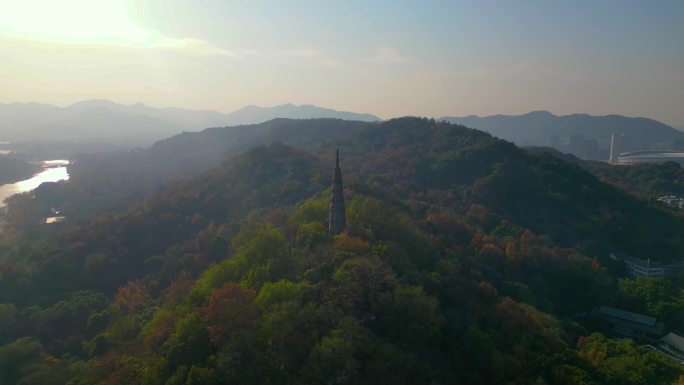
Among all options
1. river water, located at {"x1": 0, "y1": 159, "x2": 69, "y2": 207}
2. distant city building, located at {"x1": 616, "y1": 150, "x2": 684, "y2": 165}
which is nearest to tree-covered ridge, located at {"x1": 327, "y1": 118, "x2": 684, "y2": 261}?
distant city building, located at {"x1": 616, "y1": 150, "x2": 684, "y2": 165}

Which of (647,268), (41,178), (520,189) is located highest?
(520,189)

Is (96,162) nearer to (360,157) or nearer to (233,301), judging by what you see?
(360,157)

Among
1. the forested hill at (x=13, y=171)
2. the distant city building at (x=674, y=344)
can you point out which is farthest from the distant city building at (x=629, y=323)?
the forested hill at (x=13, y=171)

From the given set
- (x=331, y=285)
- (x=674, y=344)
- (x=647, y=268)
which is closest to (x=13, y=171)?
(x=331, y=285)

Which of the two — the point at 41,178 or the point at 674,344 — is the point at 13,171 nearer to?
the point at 41,178

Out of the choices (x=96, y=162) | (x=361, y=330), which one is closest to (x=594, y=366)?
(x=361, y=330)

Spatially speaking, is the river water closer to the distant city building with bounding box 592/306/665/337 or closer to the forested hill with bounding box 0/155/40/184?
the forested hill with bounding box 0/155/40/184

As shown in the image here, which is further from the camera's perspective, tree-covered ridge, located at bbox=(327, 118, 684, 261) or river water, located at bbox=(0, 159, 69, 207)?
river water, located at bbox=(0, 159, 69, 207)
